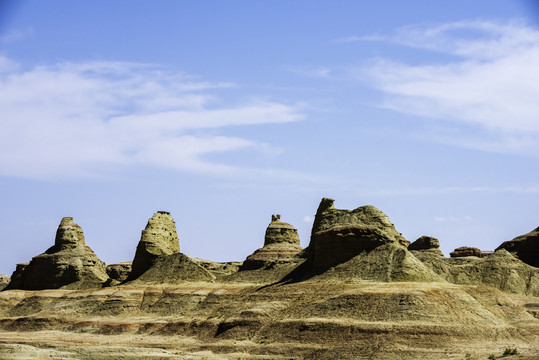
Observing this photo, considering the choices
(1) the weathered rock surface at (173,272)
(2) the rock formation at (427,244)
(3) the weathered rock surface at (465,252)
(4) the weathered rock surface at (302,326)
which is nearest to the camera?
(4) the weathered rock surface at (302,326)

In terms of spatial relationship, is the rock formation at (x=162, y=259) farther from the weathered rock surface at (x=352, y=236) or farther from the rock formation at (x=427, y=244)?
the rock formation at (x=427, y=244)

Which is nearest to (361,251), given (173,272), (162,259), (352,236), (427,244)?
(352,236)

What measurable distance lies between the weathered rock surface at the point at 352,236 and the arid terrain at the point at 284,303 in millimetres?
116

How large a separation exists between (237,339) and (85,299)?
104ft

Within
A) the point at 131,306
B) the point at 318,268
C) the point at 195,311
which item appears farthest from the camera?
the point at 131,306

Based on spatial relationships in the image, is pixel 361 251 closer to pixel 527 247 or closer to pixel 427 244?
pixel 427 244

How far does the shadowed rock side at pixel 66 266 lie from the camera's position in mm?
104688

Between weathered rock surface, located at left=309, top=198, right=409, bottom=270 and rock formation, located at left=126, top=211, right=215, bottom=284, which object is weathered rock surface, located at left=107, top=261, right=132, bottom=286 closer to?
rock formation, located at left=126, top=211, right=215, bottom=284

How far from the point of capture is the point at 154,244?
98.4 meters

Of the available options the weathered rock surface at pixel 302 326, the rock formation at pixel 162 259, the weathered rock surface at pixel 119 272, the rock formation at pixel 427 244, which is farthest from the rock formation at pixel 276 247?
the rock formation at pixel 427 244

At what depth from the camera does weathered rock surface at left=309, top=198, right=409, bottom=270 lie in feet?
240

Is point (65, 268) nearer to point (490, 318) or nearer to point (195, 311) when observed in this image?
point (195, 311)

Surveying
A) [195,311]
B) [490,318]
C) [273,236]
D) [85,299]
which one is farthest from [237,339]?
[273,236]

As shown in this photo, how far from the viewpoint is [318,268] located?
245 feet
